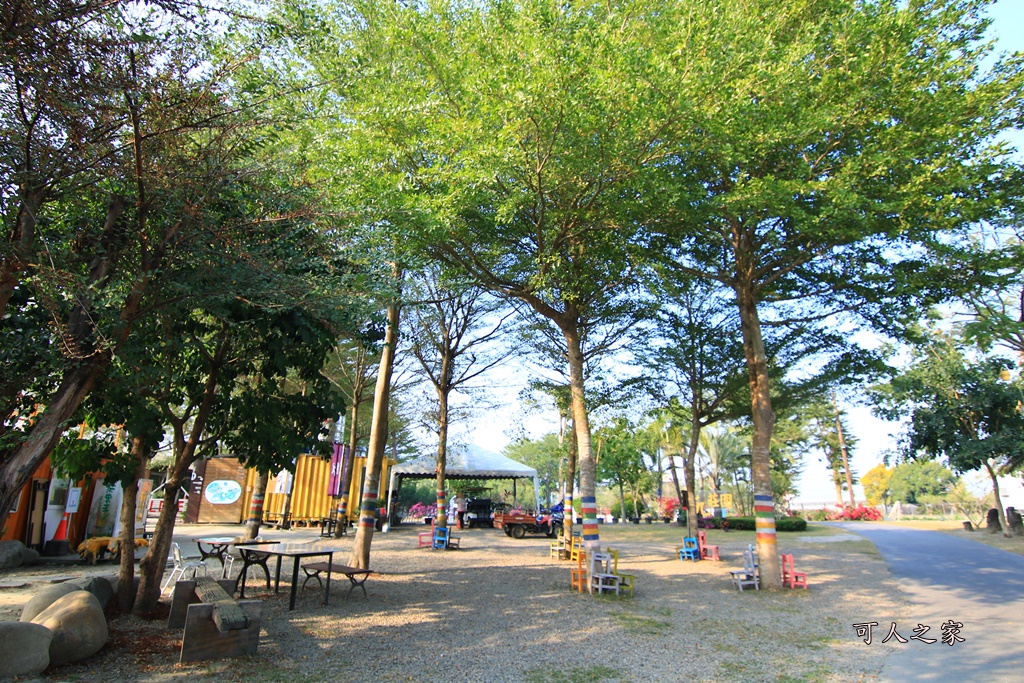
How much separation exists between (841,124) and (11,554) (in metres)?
17.1

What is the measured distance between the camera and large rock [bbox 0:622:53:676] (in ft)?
14.5

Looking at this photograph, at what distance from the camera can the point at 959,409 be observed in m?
23.9

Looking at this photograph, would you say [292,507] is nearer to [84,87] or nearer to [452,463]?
[452,463]

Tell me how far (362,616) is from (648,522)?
33.5 metres

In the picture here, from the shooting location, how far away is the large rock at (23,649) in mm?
4434


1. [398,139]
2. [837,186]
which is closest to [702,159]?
[837,186]

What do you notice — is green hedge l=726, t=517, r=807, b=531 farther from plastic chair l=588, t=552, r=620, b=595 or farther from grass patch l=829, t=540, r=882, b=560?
plastic chair l=588, t=552, r=620, b=595

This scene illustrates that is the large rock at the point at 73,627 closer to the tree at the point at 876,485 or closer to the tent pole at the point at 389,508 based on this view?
the tent pole at the point at 389,508

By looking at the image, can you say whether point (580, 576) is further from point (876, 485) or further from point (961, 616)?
point (876, 485)

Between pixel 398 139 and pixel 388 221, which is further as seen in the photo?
pixel 398 139

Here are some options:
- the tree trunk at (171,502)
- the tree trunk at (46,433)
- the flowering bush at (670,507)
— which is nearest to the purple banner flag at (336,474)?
the tree trunk at (171,502)

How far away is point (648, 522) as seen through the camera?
125 ft

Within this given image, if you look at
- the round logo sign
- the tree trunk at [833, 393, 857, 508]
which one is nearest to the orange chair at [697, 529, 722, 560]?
the round logo sign

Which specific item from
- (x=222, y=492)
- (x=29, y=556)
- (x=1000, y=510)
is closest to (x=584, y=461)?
(x=29, y=556)
